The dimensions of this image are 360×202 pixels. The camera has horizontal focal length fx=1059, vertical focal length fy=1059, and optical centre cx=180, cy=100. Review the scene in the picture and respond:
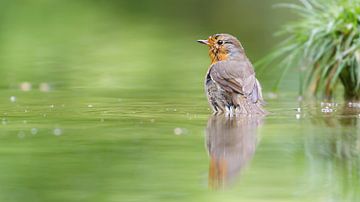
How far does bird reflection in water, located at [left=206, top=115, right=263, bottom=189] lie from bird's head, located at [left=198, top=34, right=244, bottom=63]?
1228 millimetres

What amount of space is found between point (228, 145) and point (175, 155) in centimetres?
53

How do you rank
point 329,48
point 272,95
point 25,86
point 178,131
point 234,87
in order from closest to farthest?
point 178,131, point 234,87, point 329,48, point 272,95, point 25,86

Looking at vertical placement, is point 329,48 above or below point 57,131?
above

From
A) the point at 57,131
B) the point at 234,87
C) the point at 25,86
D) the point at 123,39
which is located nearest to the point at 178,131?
the point at 57,131

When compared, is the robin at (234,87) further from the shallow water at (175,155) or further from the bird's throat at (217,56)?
the shallow water at (175,155)

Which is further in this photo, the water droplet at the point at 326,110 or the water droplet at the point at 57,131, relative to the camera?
the water droplet at the point at 326,110

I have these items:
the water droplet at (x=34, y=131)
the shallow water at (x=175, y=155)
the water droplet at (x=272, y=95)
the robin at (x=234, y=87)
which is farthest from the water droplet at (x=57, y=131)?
the water droplet at (x=272, y=95)

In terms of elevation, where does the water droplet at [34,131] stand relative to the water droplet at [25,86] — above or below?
below

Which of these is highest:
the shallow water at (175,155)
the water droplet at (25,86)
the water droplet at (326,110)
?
the water droplet at (25,86)

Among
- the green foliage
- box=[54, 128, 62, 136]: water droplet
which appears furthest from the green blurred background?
box=[54, 128, 62, 136]: water droplet

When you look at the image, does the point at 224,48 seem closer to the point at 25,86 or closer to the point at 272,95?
the point at 272,95

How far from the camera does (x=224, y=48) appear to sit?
1015 cm

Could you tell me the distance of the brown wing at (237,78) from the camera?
9.27 meters

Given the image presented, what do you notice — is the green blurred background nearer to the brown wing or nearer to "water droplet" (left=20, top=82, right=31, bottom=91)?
"water droplet" (left=20, top=82, right=31, bottom=91)
